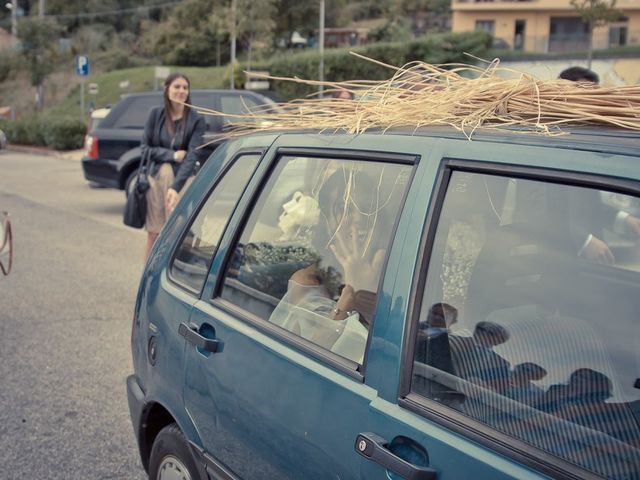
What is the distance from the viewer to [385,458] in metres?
1.81

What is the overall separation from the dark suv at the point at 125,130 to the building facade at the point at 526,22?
45131 millimetres

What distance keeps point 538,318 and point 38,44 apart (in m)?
36.6

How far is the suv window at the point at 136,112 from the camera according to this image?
12172 millimetres

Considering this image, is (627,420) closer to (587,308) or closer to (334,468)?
(587,308)

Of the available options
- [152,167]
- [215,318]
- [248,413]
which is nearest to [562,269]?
[248,413]

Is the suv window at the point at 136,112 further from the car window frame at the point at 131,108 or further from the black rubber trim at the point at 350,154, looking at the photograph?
the black rubber trim at the point at 350,154

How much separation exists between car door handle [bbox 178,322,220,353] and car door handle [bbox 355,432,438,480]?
0.80 metres

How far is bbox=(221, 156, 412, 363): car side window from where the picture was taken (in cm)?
220

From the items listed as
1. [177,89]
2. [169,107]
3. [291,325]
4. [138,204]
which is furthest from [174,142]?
[291,325]

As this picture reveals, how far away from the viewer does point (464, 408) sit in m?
1.79

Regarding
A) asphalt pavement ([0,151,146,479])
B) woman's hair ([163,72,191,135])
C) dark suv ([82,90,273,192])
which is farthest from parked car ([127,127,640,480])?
dark suv ([82,90,273,192])

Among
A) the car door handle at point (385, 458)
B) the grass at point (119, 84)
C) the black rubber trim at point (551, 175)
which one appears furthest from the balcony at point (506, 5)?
the car door handle at point (385, 458)

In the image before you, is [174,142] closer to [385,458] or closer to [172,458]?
[172,458]

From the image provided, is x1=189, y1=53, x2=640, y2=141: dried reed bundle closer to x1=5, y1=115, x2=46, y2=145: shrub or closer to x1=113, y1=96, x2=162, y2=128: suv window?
x1=113, y1=96, x2=162, y2=128: suv window
